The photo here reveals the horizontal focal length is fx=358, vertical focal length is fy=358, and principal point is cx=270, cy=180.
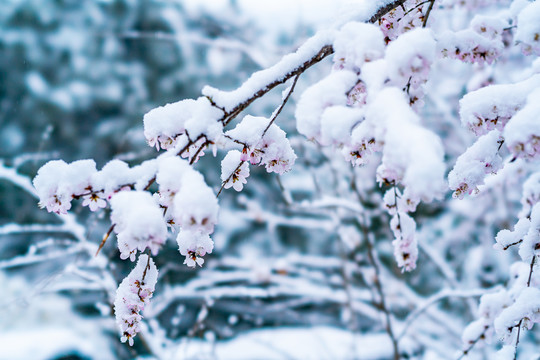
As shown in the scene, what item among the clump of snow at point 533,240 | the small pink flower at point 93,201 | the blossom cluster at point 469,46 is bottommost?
the clump of snow at point 533,240

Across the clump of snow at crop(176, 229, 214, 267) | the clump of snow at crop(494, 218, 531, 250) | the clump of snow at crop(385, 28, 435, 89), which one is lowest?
the clump of snow at crop(494, 218, 531, 250)

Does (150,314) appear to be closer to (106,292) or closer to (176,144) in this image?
(106,292)

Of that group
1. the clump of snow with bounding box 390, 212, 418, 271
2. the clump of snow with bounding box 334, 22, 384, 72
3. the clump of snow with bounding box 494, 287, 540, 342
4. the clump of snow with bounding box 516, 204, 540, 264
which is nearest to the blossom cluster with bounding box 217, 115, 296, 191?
the clump of snow with bounding box 334, 22, 384, 72

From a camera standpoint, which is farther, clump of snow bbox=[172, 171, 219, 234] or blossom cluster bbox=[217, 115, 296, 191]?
blossom cluster bbox=[217, 115, 296, 191]

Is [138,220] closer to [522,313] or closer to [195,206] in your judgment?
[195,206]

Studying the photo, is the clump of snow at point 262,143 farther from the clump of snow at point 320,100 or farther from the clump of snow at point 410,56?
the clump of snow at point 410,56

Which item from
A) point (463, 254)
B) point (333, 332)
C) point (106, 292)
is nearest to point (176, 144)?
point (106, 292)

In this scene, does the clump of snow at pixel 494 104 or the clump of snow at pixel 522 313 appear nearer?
the clump of snow at pixel 494 104

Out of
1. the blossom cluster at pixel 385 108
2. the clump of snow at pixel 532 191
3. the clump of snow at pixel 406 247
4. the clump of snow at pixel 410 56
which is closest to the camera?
the blossom cluster at pixel 385 108

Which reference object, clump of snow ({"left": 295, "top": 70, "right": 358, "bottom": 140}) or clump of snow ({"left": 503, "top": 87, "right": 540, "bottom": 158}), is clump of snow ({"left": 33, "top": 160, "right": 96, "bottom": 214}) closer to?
clump of snow ({"left": 295, "top": 70, "right": 358, "bottom": 140})

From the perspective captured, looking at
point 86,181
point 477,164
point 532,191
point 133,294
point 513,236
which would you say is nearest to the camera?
point 86,181

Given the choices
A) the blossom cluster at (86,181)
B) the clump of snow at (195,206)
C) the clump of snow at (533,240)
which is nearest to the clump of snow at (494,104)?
the clump of snow at (533,240)

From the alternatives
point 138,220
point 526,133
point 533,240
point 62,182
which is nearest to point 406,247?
point 526,133

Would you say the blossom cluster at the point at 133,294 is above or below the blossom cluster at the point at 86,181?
below
